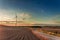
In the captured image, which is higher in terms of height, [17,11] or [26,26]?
[17,11]

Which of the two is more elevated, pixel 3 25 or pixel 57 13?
pixel 57 13

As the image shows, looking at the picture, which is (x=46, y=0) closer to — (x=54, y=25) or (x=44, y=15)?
(x=44, y=15)

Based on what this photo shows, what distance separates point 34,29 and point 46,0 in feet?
1.53

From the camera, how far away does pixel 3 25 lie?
207 centimetres

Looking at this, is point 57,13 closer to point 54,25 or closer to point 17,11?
point 54,25

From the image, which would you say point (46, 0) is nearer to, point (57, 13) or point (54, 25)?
point (57, 13)

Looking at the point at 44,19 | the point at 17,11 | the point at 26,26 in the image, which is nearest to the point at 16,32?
the point at 26,26

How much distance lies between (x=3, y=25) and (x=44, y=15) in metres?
0.62

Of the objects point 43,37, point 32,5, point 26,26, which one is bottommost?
point 43,37

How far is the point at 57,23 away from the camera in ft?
6.79

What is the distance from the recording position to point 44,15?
2.10 meters

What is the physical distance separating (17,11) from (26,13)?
136 mm

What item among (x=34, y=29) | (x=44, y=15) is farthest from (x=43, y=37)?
(x=44, y=15)

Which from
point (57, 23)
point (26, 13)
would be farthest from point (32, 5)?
point (57, 23)
